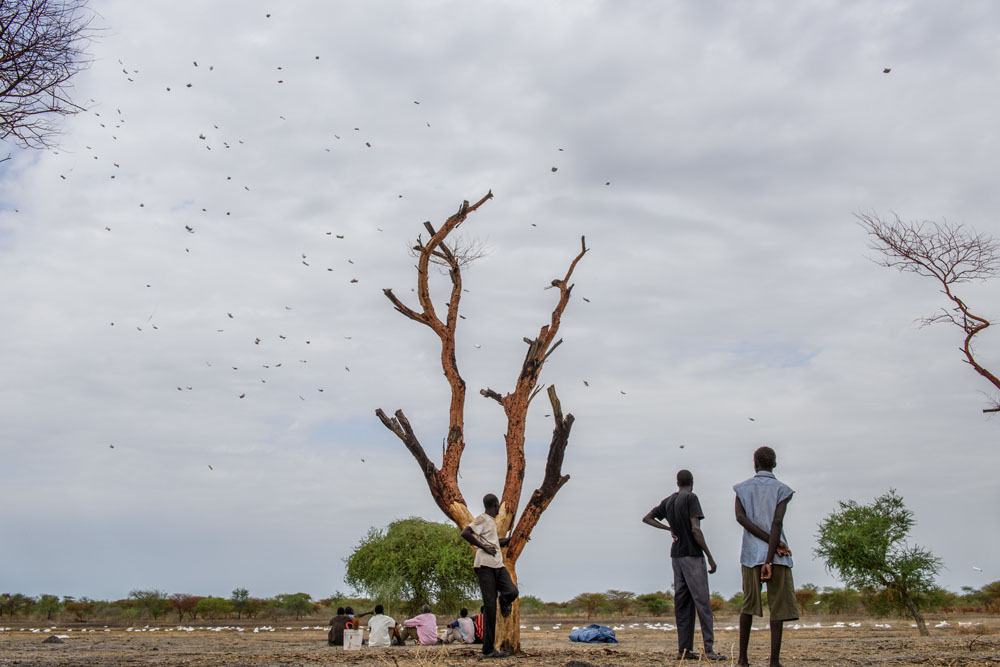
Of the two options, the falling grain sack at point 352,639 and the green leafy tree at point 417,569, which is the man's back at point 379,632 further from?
the green leafy tree at point 417,569

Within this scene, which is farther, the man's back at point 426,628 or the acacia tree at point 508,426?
the man's back at point 426,628

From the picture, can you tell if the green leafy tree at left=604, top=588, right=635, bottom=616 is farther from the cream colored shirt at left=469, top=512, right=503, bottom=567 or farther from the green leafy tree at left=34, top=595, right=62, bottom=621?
the cream colored shirt at left=469, top=512, right=503, bottom=567

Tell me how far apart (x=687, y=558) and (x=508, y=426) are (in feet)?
10.9

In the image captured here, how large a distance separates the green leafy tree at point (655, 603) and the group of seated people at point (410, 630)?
38.3 metres

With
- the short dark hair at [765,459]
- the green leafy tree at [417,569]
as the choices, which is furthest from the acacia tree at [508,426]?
the green leafy tree at [417,569]

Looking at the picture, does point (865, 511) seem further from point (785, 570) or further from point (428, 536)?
point (785, 570)

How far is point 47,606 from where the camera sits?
43188 mm

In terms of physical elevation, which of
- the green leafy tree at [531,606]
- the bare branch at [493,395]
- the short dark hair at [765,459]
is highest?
the bare branch at [493,395]

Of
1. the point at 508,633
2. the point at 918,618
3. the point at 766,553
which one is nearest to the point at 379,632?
the point at 508,633

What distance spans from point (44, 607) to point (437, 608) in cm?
2687

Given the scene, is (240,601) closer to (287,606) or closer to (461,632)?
(287,606)

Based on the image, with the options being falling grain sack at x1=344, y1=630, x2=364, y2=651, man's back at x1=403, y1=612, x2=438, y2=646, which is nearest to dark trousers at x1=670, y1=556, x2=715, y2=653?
falling grain sack at x1=344, y1=630, x2=364, y2=651

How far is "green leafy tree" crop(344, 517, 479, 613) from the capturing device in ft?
86.7

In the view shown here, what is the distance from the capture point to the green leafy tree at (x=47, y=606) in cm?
4309
